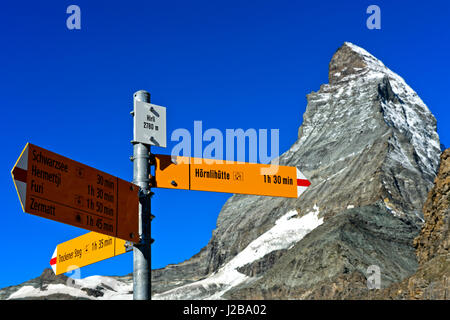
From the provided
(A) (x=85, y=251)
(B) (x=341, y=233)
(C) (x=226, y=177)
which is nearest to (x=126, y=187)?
(C) (x=226, y=177)

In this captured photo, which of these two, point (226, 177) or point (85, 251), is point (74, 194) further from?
point (226, 177)

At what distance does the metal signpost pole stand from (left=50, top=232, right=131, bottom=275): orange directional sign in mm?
239

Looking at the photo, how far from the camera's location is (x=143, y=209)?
634 centimetres

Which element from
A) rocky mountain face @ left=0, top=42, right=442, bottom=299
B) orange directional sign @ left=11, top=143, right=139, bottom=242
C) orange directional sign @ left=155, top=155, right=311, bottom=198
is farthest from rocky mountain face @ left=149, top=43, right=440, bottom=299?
orange directional sign @ left=11, top=143, right=139, bottom=242

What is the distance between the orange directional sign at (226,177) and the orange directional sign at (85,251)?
77 centimetres

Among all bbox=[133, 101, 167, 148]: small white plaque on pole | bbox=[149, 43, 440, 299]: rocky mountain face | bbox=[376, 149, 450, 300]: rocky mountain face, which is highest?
bbox=[149, 43, 440, 299]: rocky mountain face

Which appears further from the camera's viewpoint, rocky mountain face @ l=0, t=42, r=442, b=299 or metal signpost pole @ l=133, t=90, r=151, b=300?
rocky mountain face @ l=0, t=42, r=442, b=299

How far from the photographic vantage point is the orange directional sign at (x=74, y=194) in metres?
5.34

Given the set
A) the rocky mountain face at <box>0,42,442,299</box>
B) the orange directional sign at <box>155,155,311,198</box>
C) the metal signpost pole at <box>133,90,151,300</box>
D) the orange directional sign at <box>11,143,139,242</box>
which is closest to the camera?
A: the orange directional sign at <box>11,143,139,242</box>

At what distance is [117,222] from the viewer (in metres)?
6.16

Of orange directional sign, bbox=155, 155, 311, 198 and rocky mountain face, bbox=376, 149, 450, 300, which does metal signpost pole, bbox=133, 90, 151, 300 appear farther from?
rocky mountain face, bbox=376, 149, 450, 300

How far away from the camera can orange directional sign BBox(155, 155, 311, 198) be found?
6.63m

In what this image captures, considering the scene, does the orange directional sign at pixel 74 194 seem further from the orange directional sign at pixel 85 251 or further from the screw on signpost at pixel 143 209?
the orange directional sign at pixel 85 251
